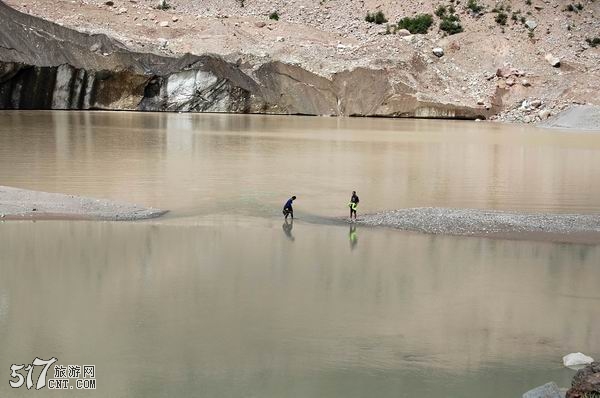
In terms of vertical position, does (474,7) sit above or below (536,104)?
above

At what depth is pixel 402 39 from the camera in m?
66.4

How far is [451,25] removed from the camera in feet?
229

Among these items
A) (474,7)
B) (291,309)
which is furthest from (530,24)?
(291,309)

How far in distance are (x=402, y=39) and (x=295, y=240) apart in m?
55.3

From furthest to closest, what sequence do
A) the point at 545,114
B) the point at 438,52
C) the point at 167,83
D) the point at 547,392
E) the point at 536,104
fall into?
1. the point at 438,52
2. the point at 536,104
3. the point at 167,83
4. the point at 545,114
5. the point at 547,392

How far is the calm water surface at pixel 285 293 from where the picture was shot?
7.62 m

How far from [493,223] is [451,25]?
57.3 m

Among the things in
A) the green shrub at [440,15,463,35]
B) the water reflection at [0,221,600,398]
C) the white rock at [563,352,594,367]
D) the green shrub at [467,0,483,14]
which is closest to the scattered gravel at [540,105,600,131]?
the green shrub at [440,15,463,35]

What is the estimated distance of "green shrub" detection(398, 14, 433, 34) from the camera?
69812 mm

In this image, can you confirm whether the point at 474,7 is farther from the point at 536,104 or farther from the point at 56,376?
the point at 56,376

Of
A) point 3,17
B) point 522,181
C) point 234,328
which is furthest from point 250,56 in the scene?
point 234,328

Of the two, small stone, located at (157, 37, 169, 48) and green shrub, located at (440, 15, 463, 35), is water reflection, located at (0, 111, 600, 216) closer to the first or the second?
small stone, located at (157, 37, 169, 48)

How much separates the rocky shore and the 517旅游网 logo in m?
8.52

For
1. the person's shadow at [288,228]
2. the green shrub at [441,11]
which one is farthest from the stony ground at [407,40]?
the person's shadow at [288,228]
